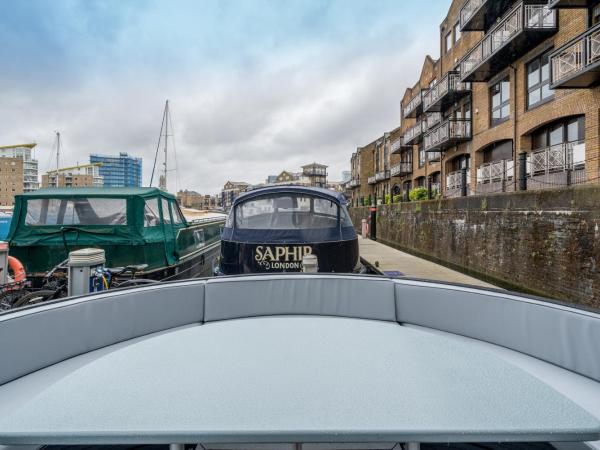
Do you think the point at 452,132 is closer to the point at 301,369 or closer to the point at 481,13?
the point at 481,13

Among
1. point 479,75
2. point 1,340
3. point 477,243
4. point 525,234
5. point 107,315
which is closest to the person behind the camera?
point 1,340

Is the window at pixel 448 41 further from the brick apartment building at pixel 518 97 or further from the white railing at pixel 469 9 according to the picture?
the white railing at pixel 469 9

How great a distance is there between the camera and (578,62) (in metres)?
9.30

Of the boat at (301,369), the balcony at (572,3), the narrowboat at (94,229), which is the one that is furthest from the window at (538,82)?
the narrowboat at (94,229)

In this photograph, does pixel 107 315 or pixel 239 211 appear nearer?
pixel 107 315

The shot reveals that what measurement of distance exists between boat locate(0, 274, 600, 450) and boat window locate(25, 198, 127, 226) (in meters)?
3.45

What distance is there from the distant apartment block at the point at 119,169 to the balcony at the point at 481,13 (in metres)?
168

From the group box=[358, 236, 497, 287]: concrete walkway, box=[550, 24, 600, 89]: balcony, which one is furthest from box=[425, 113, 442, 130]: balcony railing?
box=[358, 236, 497, 287]: concrete walkway

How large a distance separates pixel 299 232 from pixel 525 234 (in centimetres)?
651

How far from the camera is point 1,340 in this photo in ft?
5.93

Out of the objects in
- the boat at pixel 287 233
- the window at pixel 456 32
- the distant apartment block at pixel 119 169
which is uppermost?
the distant apartment block at pixel 119 169

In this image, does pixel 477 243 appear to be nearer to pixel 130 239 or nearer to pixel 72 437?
pixel 130 239

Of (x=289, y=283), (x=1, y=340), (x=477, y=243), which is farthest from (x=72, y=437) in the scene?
(x=477, y=243)

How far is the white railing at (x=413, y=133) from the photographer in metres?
24.7
